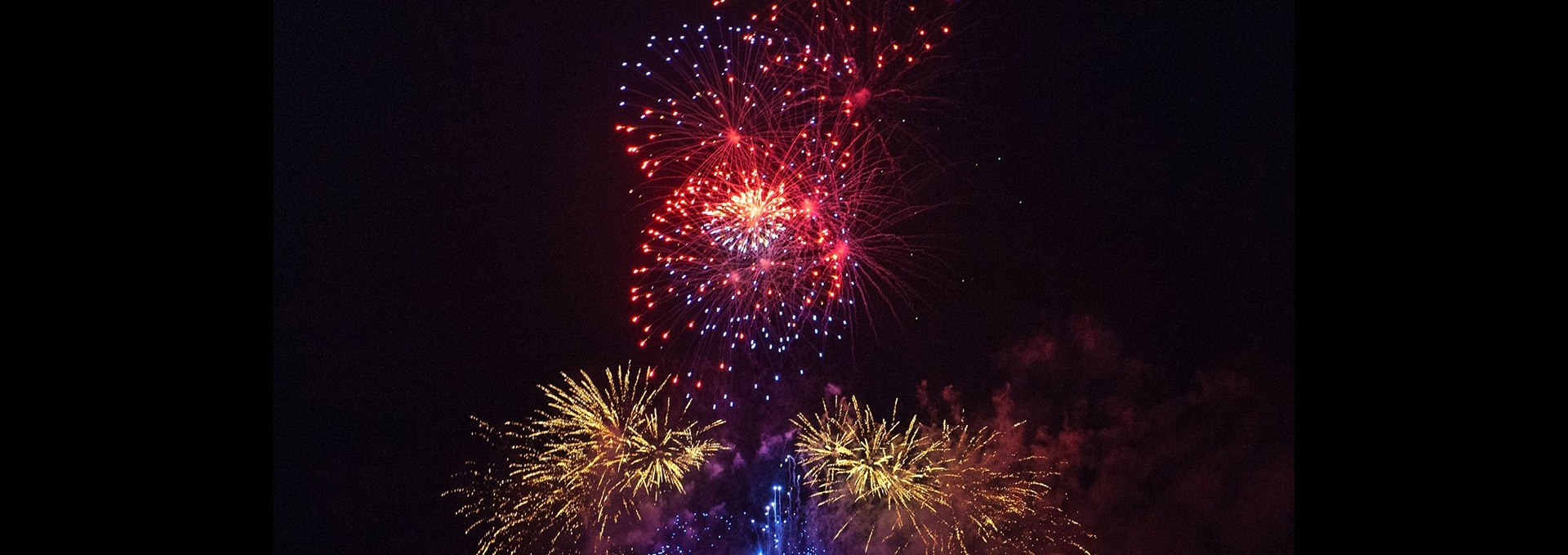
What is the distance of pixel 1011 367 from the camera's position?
282 cm

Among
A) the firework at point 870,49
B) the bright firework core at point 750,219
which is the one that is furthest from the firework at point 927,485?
the firework at point 870,49

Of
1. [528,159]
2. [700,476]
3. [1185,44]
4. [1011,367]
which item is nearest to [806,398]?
[700,476]

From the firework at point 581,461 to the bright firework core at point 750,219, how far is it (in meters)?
0.54

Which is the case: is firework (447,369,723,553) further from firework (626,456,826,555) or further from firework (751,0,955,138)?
firework (751,0,955,138)

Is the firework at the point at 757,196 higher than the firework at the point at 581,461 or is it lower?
higher

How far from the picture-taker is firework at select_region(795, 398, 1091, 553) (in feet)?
9.22

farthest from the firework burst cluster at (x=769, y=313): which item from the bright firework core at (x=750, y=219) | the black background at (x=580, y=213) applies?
the black background at (x=580, y=213)

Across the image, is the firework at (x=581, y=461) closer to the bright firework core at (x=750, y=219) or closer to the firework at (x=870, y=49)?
the bright firework core at (x=750, y=219)

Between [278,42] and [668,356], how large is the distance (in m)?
1.69

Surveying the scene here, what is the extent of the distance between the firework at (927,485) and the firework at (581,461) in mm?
383

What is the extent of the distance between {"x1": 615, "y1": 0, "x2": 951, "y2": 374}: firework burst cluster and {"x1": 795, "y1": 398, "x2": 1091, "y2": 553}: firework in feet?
1.00

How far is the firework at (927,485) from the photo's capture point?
9.22 feet

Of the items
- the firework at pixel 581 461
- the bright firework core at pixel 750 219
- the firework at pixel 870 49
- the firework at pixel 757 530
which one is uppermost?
the firework at pixel 870 49

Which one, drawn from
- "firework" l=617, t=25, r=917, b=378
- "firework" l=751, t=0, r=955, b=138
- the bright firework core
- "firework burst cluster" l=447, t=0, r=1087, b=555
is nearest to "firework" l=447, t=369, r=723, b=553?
"firework burst cluster" l=447, t=0, r=1087, b=555
